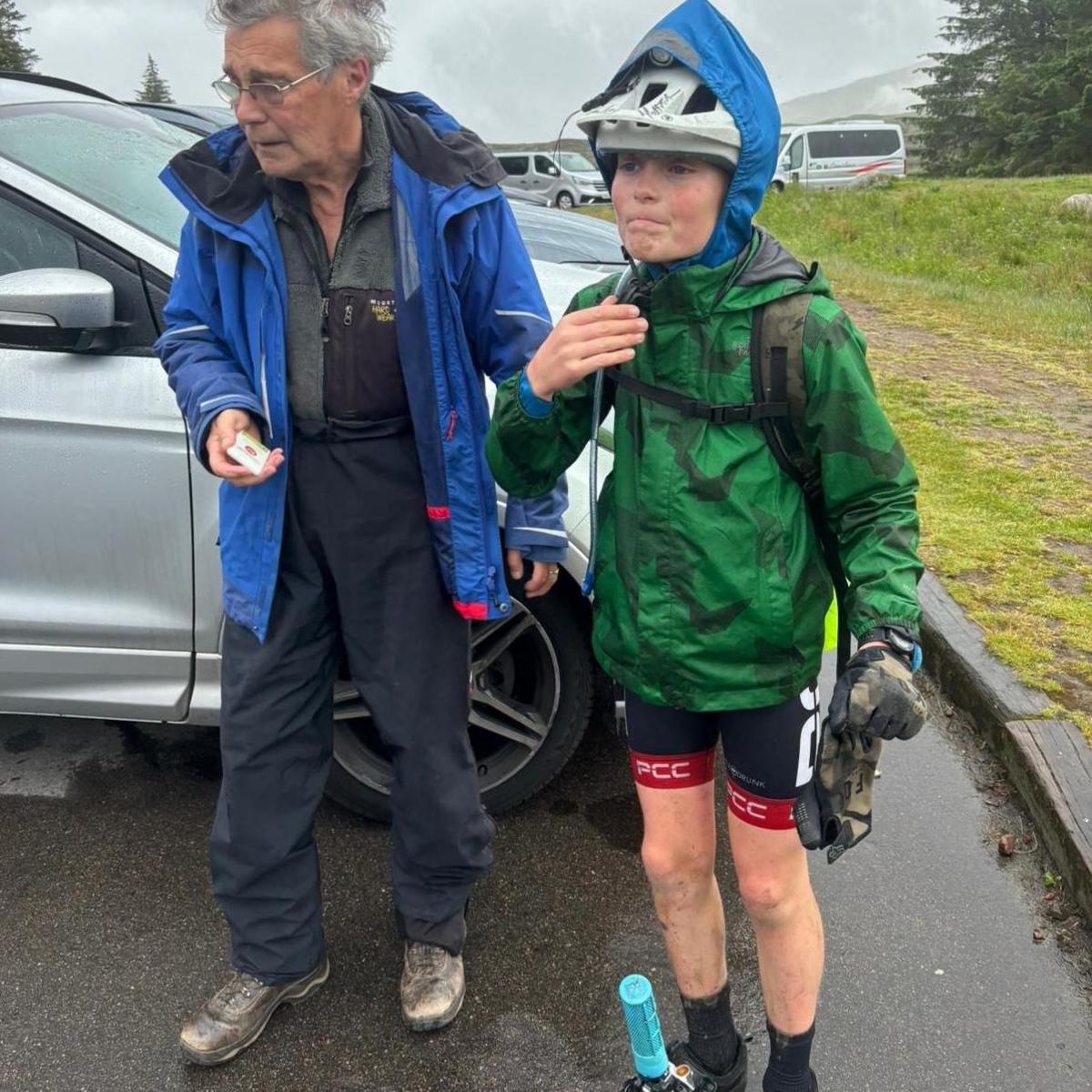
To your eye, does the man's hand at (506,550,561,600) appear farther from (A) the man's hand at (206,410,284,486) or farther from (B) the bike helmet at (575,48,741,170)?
(B) the bike helmet at (575,48,741,170)

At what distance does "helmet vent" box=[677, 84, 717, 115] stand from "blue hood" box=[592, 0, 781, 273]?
0.02 meters

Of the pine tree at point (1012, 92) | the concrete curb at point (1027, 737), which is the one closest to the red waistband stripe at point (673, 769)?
the concrete curb at point (1027, 737)

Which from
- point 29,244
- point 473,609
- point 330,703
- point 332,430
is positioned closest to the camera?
point 332,430

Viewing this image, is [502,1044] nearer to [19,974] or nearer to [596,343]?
[19,974]

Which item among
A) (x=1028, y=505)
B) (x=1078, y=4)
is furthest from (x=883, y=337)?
(x=1078, y=4)

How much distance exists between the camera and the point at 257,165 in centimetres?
215

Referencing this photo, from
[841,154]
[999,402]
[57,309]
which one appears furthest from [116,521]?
[841,154]

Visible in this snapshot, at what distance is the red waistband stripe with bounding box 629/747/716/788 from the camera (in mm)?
2006

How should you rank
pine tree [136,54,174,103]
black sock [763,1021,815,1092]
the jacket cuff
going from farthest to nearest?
pine tree [136,54,174,103]
black sock [763,1021,815,1092]
the jacket cuff

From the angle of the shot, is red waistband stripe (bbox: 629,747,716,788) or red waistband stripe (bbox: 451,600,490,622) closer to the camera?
red waistband stripe (bbox: 629,747,716,788)

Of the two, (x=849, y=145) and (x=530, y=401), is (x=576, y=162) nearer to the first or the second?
(x=849, y=145)

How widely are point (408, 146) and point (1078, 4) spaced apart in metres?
46.9

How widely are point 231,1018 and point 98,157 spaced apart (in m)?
2.29

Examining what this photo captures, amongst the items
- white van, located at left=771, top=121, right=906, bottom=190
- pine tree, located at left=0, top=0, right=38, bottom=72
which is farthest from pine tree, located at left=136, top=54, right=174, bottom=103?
white van, located at left=771, top=121, right=906, bottom=190
